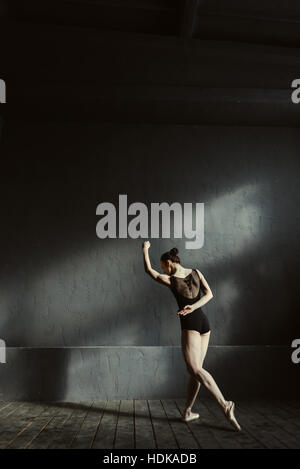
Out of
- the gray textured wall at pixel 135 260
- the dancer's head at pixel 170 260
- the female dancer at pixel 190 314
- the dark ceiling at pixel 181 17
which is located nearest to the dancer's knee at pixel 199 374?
the female dancer at pixel 190 314

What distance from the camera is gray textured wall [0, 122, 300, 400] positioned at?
4617mm

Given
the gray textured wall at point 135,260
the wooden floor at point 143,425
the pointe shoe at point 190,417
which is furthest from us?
the gray textured wall at point 135,260

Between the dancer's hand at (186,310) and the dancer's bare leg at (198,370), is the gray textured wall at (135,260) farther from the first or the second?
the dancer's hand at (186,310)

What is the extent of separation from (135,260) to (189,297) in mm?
1444

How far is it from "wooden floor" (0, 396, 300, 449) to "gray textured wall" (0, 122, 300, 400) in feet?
1.18

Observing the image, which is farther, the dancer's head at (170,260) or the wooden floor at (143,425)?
the dancer's head at (170,260)

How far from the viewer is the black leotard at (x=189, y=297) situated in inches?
139

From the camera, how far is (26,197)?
193 inches

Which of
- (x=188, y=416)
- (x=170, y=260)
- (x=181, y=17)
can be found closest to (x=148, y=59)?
(x=181, y=17)

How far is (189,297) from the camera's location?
3.56 m

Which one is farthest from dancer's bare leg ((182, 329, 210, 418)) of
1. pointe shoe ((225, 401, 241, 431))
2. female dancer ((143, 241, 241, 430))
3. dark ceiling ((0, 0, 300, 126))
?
dark ceiling ((0, 0, 300, 126))

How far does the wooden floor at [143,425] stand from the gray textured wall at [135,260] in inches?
14.1
